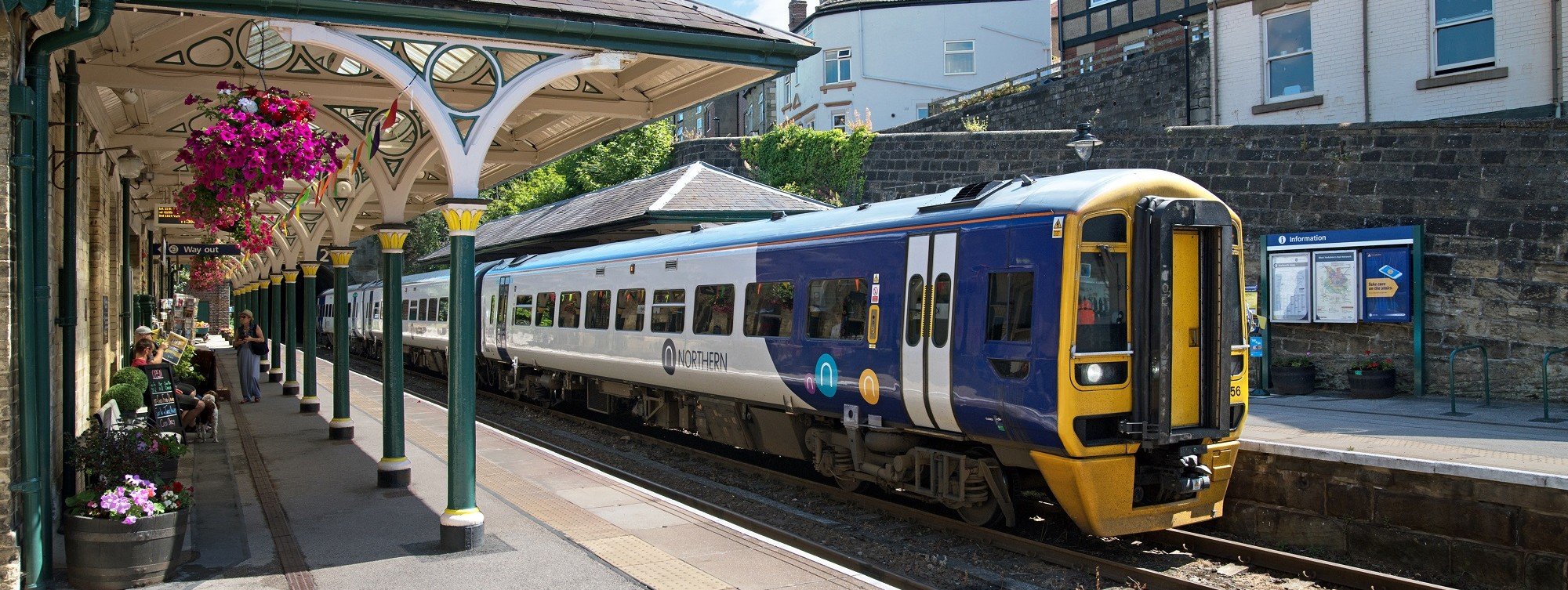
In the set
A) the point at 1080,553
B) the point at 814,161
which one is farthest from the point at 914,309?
the point at 814,161

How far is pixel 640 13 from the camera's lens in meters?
7.64

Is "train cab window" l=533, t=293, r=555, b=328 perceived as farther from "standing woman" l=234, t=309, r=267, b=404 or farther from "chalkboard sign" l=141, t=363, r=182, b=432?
"chalkboard sign" l=141, t=363, r=182, b=432

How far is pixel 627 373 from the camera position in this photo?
1335 centimetres

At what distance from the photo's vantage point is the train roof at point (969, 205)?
7.25 m

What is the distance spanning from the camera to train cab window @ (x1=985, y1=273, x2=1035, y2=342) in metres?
7.19

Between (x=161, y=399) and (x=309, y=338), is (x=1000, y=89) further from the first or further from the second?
(x=161, y=399)

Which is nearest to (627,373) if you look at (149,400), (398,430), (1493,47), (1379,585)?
(398,430)

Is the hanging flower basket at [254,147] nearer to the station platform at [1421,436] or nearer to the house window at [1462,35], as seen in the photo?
the station platform at [1421,436]

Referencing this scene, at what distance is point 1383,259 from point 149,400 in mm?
14808

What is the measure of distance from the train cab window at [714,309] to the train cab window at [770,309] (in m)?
0.38

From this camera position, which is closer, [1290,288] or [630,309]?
[630,309]

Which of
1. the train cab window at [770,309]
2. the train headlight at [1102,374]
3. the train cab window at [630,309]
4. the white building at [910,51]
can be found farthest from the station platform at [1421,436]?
the white building at [910,51]

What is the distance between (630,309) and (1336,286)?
31.2ft

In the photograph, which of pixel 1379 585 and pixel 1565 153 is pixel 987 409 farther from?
pixel 1565 153
